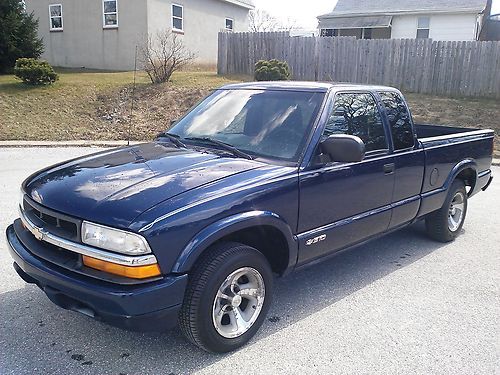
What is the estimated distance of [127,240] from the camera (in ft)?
8.65

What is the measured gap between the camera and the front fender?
9.04 feet

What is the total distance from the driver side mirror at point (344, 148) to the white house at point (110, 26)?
1807 cm

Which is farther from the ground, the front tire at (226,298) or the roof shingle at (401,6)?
the roof shingle at (401,6)

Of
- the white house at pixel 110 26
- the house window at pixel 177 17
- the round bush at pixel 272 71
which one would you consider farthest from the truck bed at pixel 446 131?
the house window at pixel 177 17

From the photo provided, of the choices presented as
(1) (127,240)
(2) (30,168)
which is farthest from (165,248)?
(2) (30,168)

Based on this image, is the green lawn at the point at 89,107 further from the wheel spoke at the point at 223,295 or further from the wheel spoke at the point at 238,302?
the wheel spoke at the point at 223,295

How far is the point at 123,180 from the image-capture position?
3084 millimetres

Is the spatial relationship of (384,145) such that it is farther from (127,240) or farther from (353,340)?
(127,240)

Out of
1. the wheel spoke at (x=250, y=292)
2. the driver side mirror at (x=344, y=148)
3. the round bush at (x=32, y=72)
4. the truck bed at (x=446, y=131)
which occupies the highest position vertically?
the round bush at (x=32, y=72)

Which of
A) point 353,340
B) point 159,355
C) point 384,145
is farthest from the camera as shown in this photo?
point 384,145

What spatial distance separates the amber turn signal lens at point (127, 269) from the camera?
2.64m

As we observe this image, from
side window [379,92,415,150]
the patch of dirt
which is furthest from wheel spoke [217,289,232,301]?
the patch of dirt

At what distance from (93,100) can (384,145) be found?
41.0 ft

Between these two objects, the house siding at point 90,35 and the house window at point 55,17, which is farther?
the house window at point 55,17
